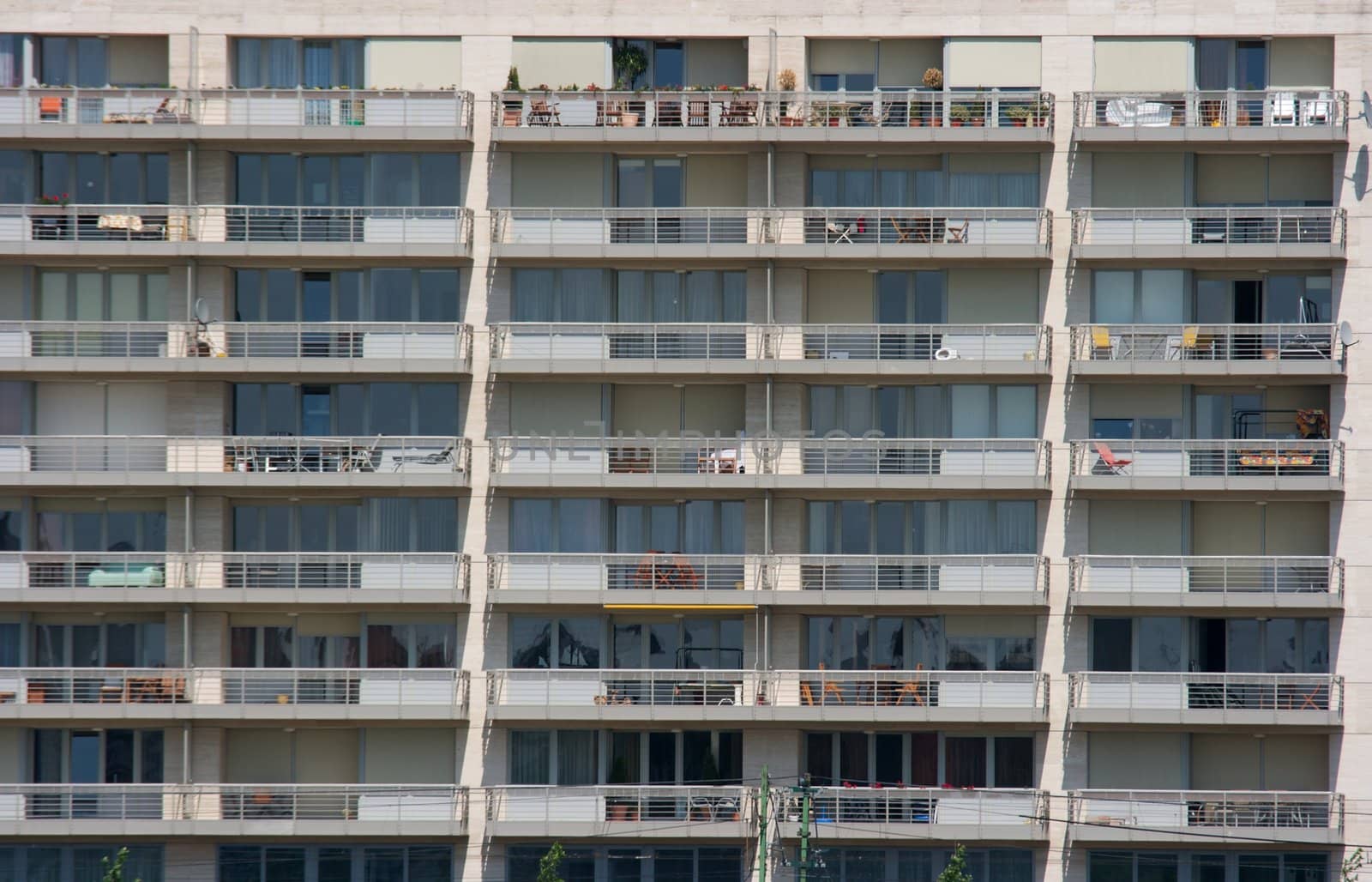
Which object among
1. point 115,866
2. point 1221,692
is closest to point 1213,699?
Answer: point 1221,692

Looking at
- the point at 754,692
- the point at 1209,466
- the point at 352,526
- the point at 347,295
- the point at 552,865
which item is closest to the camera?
the point at 552,865

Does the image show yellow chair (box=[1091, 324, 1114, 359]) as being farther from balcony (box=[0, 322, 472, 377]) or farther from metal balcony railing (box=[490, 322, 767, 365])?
balcony (box=[0, 322, 472, 377])

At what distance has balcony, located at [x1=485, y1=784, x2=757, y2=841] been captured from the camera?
60.1 m

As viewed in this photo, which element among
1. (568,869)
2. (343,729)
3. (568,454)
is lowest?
(568,869)

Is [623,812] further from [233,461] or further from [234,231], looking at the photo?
[234,231]

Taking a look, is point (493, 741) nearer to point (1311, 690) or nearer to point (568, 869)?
point (568, 869)

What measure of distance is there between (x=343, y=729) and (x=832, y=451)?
16.3m

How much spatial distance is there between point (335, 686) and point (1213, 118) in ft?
98.7

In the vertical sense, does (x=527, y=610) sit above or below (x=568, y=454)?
below

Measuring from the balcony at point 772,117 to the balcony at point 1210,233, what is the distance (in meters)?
3.18

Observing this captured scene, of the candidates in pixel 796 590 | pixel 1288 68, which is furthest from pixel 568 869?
pixel 1288 68

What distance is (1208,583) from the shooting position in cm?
6116

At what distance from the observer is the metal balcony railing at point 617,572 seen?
60.9 metres

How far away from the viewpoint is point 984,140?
200 feet
